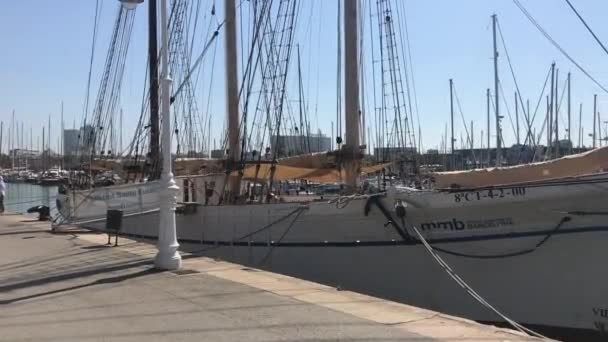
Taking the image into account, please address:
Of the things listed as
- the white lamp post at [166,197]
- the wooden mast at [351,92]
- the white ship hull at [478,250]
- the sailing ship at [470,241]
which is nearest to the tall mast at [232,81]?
the wooden mast at [351,92]

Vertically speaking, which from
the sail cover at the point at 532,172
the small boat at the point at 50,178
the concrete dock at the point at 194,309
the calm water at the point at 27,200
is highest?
the sail cover at the point at 532,172

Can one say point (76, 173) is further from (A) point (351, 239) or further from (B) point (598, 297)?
(B) point (598, 297)

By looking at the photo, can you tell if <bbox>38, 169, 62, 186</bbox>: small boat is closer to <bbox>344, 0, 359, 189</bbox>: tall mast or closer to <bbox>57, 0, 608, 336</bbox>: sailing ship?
<bbox>344, 0, 359, 189</bbox>: tall mast

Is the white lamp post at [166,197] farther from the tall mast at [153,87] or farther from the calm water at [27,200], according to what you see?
the calm water at [27,200]

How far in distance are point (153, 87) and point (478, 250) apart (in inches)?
612

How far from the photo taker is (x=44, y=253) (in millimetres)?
12953

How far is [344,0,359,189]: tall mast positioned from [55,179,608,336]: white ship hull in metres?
2.47

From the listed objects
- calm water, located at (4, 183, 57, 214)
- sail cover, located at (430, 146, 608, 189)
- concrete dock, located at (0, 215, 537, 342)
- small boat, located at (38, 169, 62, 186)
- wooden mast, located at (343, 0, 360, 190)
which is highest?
wooden mast, located at (343, 0, 360, 190)

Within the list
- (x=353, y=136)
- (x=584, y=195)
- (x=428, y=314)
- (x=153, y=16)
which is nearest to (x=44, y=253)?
(x=353, y=136)

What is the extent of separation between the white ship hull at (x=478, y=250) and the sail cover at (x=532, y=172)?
861mm

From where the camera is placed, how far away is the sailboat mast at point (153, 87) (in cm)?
2211

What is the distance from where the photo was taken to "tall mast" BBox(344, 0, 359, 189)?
15047mm

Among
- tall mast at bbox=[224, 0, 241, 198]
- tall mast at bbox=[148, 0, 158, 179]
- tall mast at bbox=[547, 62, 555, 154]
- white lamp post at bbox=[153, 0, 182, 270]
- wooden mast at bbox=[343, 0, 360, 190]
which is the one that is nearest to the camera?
white lamp post at bbox=[153, 0, 182, 270]

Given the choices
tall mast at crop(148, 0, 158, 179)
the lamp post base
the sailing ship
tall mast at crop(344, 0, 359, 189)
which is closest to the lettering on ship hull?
the sailing ship
